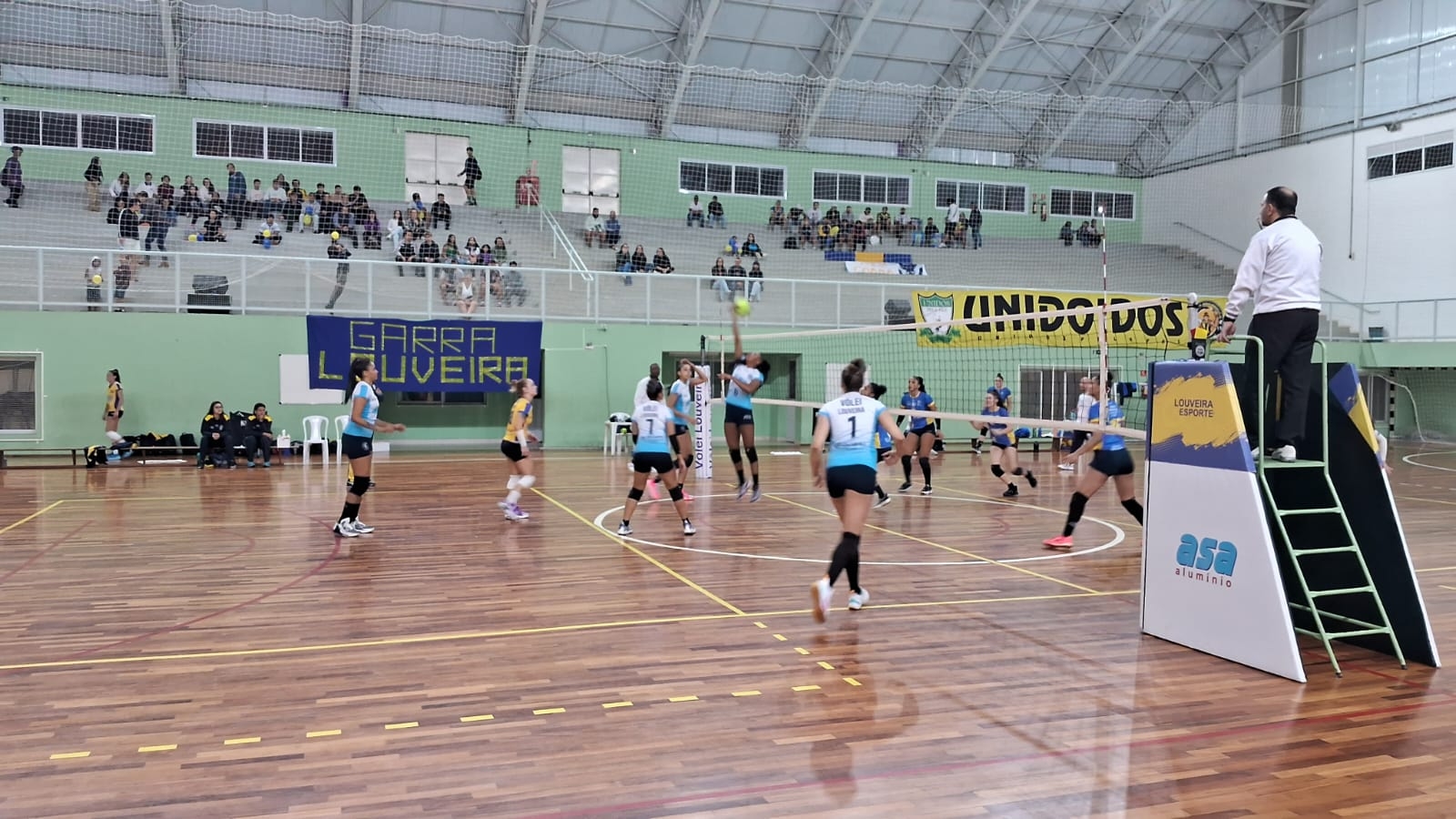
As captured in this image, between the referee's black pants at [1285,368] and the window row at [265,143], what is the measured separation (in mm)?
28498

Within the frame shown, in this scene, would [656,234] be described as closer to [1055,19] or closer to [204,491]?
[1055,19]

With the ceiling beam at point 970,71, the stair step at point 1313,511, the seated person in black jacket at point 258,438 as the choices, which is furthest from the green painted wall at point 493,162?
the stair step at point 1313,511

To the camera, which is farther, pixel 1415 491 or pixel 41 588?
pixel 1415 491

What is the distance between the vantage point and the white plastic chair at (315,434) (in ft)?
66.9

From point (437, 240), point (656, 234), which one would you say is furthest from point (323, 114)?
point (656, 234)

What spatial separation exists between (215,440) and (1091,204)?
1172 inches

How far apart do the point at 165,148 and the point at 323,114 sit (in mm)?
4237

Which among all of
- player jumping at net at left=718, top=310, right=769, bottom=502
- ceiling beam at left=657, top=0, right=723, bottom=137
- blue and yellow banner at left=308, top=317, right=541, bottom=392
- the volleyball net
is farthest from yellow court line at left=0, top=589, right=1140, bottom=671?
ceiling beam at left=657, top=0, right=723, bottom=137

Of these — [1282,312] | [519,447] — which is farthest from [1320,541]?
[519,447]

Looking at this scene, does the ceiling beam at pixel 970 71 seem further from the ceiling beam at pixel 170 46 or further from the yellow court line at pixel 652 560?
the yellow court line at pixel 652 560

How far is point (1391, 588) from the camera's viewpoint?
657cm

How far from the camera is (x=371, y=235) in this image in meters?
26.0

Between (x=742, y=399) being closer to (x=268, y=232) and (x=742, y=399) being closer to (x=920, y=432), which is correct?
(x=920, y=432)

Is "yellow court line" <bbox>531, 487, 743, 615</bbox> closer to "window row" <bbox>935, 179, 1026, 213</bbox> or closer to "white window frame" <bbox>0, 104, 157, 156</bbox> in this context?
"white window frame" <bbox>0, 104, 157, 156</bbox>
